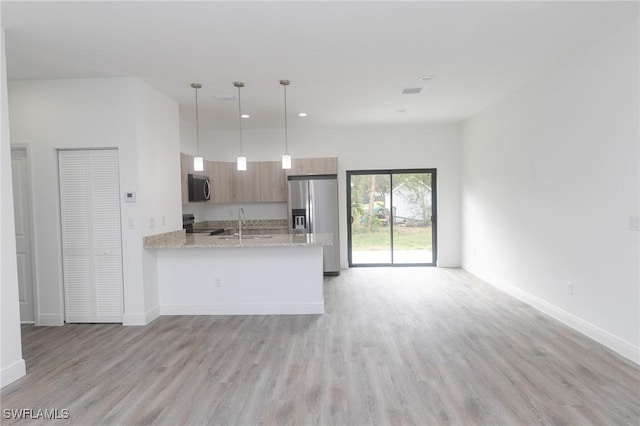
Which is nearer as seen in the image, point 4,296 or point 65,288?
point 4,296

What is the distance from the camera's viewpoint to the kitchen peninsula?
4473 mm

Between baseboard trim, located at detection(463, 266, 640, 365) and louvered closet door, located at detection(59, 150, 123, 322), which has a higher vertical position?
louvered closet door, located at detection(59, 150, 123, 322)

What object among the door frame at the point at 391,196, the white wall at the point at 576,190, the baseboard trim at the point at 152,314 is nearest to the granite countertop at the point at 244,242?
the baseboard trim at the point at 152,314

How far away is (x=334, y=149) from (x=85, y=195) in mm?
4346

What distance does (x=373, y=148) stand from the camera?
716 cm

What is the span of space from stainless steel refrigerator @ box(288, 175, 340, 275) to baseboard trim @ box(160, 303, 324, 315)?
2.17 m

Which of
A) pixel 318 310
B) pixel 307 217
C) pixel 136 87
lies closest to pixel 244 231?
pixel 307 217

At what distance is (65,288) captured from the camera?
166 inches

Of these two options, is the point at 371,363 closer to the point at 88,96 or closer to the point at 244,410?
the point at 244,410

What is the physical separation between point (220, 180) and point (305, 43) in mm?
4059

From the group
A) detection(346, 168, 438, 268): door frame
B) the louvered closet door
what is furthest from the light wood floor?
detection(346, 168, 438, 268): door frame

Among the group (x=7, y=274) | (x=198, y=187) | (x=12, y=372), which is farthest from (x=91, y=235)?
(x=198, y=187)

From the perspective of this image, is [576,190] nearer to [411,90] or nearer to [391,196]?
[411,90]

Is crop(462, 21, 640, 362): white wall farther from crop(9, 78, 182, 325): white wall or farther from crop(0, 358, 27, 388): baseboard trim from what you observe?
crop(0, 358, 27, 388): baseboard trim
